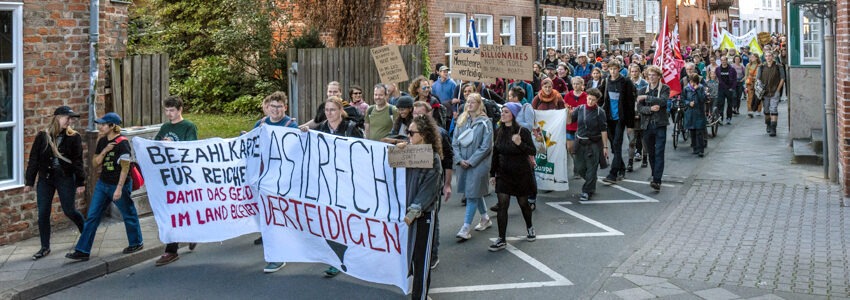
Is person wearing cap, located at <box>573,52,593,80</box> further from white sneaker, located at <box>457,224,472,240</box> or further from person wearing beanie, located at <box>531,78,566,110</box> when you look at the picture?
white sneaker, located at <box>457,224,472,240</box>

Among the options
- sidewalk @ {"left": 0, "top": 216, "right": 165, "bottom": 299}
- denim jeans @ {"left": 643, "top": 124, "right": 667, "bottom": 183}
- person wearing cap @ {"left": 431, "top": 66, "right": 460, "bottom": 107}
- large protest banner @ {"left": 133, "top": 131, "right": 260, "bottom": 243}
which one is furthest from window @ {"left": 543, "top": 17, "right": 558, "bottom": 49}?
large protest banner @ {"left": 133, "top": 131, "right": 260, "bottom": 243}

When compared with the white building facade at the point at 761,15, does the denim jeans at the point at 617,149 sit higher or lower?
lower

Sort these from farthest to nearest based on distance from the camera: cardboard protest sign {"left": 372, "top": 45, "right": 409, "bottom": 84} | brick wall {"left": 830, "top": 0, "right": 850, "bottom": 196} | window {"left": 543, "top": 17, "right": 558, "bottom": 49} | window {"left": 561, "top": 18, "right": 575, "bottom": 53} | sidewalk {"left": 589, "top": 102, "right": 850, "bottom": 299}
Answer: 1. window {"left": 561, "top": 18, "right": 575, "bottom": 53}
2. window {"left": 543, "top": 17, "right": 558, "bottom": 49}
3. cardboard protest sign {"left": 372, "top": 45, "right": 409, "bottom": 84}
4. brick wall {"left": 830, "top": 0, "right": 850, "bottom": 196}
5. sidewalk {"left": 589, "top": 102, "right": 850, "bottom": 299}

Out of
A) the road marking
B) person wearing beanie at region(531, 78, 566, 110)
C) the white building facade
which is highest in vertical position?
the white building facade

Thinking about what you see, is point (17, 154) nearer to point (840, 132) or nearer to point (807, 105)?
point (840, 132)

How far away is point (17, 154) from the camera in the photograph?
10.0m

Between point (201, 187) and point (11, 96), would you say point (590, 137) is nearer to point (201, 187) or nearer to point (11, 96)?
point (201, 187)

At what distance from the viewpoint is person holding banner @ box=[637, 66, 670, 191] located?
12.8m

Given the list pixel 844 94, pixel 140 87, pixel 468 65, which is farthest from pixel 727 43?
pixel 140 87

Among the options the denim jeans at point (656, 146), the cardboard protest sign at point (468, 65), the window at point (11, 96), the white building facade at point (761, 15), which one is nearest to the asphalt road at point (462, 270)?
the denim jeans at point (656, 146)

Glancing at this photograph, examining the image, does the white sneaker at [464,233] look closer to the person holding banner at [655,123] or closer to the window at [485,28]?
the person holding banner at [655,123]

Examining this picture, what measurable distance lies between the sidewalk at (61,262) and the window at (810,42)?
12416 mm

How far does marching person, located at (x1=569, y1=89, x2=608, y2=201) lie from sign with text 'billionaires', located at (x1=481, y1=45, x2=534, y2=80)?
1328 mm

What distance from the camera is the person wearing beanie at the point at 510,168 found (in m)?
9.23
